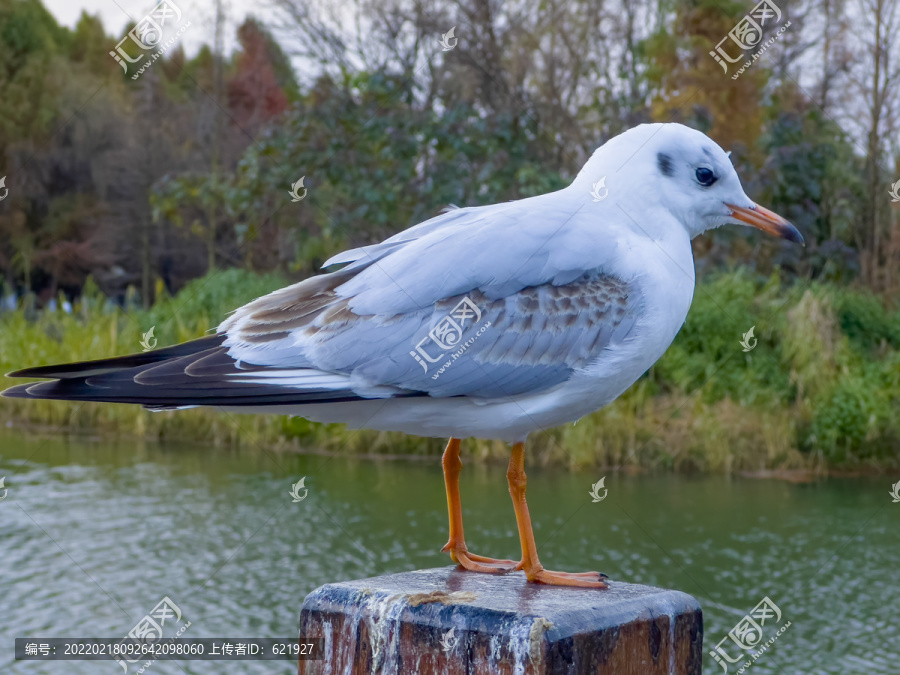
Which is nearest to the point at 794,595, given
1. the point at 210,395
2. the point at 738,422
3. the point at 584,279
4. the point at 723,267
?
the point at 738,422

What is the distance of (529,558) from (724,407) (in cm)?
723

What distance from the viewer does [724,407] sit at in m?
9.35

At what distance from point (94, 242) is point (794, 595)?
16.4 metres

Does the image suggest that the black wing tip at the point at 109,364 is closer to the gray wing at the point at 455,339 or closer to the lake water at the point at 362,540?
the gray wing at the point at 455,339

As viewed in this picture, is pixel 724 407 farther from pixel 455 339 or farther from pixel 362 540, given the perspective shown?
pixel 455 339

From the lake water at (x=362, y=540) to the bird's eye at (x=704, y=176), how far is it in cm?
352

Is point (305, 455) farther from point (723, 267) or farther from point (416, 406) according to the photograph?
point (416, 406)

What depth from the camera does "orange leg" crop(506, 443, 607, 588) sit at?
2.46 metres

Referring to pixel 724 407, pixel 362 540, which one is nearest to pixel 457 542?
pixel 362 540

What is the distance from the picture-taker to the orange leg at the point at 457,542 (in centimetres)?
268

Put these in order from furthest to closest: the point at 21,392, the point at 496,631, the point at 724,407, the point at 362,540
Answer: the point at 724,407, the point at 362,540, the point at 21,392, the point at 496,631

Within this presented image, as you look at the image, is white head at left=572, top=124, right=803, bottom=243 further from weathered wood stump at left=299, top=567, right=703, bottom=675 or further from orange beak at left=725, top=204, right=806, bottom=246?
weathered wood stump at left=299, top=567, right=703, bottom=675

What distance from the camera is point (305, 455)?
9.62 meters

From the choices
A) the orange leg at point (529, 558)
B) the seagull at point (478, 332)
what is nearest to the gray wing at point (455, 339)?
the seagull at point (478, 332)
